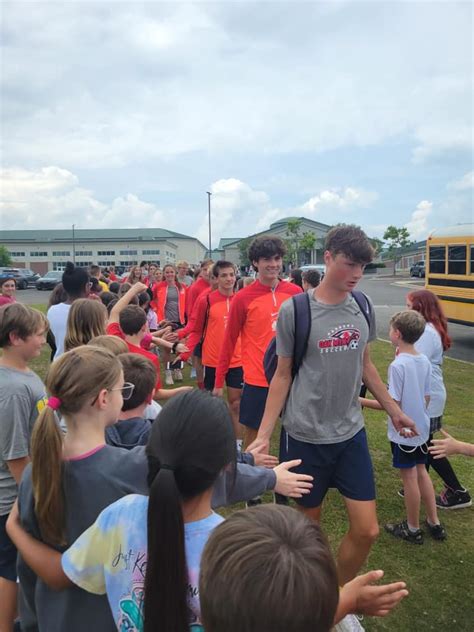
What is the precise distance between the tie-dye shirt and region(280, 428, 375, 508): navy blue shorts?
55.7 inches

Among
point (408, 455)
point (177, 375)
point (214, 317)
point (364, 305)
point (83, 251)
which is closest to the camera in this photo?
point (364, 305)

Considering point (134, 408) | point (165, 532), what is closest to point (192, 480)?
point (165, 532)

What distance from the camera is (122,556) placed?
1377mm

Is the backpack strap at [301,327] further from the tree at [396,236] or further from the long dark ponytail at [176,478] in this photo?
the tree at [396,236]

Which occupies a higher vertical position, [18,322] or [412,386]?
[18,322]

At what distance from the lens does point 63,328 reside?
4379mm

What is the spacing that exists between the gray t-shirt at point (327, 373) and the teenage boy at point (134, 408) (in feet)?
2.84

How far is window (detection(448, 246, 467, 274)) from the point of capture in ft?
37.4

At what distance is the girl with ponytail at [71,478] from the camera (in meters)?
1.53

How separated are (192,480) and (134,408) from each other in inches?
39.9

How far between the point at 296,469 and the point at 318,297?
1.06 m

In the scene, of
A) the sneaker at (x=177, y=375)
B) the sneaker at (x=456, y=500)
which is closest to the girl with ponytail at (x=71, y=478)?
the sneaker at (x=456, y=500)

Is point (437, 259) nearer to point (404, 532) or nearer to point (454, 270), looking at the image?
point (454, 270)

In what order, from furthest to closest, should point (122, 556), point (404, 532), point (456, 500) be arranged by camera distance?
1. point (456, 500)
2. point (404, 532)
3. point (122, 556)
